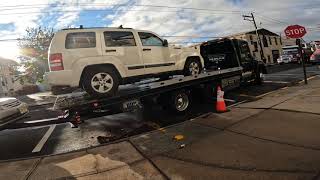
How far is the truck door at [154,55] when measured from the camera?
28.8ft

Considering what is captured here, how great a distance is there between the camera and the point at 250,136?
22.4ft

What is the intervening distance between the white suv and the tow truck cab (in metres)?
4.96

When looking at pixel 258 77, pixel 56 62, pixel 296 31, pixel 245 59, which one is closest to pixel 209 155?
pixel 56 62

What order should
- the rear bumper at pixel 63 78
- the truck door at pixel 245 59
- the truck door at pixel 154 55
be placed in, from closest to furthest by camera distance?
1. the rear bumper at pixel 63 78
2. the truck door at pixel 154 55
3. the truck door at pixel 245 59

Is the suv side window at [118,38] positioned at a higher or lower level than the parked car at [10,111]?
higher

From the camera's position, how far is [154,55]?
9000mm

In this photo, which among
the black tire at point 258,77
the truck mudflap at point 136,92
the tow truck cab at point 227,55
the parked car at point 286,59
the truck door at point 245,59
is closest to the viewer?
the truck mudflap at point 136,92

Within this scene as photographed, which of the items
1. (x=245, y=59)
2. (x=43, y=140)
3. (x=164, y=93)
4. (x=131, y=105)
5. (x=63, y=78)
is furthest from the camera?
(x=245, y=59)

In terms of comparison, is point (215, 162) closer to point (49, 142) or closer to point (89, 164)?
point (89, 164)

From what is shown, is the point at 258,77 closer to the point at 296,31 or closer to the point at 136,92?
the point at 296,31

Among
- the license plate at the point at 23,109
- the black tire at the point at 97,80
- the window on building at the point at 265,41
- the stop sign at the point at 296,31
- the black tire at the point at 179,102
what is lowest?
the black tire at the point at 179,102

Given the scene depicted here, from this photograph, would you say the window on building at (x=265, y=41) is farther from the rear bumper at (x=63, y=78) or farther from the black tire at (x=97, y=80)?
the rear bumper at (x=63, y=78)

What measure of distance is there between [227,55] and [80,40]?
24.8ft

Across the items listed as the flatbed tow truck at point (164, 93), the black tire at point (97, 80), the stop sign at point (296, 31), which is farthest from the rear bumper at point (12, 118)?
the stop sign at point (296, 31)
